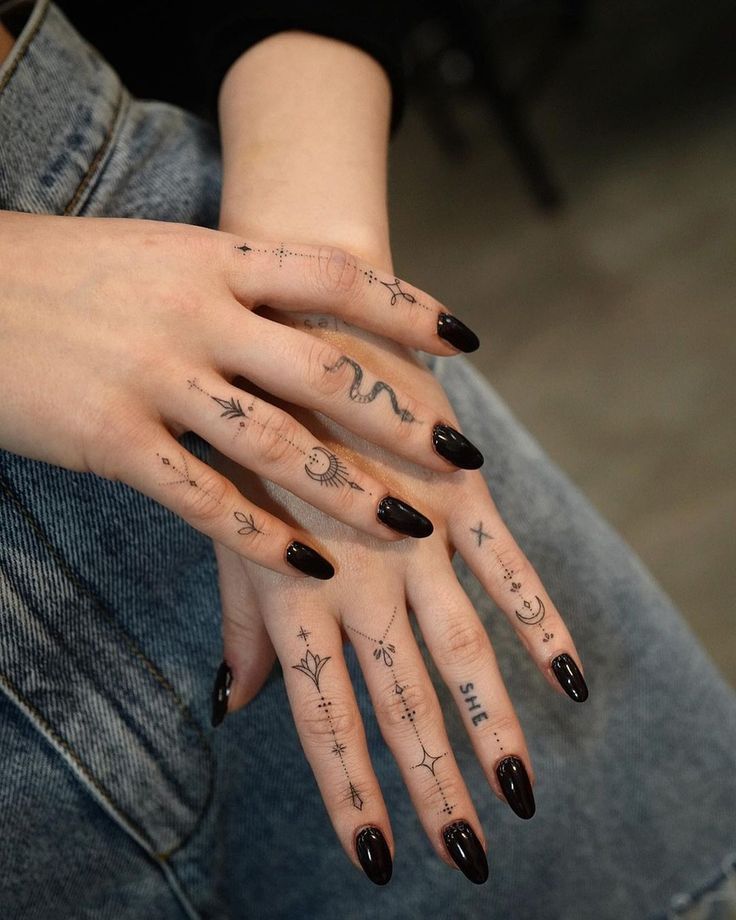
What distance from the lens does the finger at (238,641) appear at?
0.71 metres

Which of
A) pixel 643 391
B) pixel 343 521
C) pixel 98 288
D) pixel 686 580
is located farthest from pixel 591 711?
pixel 643 391

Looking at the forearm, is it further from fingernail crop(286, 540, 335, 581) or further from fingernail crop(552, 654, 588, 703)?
fingernail crop(552, 654, 588, 703)

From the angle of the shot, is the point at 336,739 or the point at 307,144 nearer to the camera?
the point at 336,739

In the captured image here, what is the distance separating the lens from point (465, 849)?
638 millimetres

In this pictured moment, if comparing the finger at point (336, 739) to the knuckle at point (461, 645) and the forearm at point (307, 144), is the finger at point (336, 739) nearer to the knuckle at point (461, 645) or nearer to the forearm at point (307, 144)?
the knuckle at point (461, 645)

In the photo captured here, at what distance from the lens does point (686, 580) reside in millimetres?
1760

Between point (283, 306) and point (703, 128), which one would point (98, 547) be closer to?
point (283, 306)

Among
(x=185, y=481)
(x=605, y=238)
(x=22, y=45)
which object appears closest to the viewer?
(x=185, y=481)

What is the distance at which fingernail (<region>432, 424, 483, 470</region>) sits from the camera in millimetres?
655

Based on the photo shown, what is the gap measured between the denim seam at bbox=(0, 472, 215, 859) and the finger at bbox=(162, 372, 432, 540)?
14 centimetres

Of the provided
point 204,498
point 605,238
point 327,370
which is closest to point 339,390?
point 327,370

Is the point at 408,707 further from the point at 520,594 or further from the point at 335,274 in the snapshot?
the point at 335,274

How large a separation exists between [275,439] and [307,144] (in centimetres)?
29

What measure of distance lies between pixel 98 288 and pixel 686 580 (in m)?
1.46
